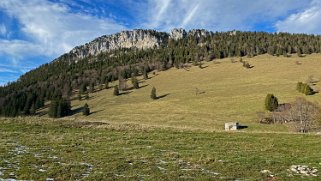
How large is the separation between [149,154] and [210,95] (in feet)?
371

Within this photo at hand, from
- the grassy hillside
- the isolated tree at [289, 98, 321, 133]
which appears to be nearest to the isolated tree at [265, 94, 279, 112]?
the grassy hillside

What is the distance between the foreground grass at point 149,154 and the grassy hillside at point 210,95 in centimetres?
4830

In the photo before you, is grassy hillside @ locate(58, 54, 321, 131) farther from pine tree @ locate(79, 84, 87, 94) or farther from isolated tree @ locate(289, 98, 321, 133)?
pine tree @ locate(79, 84, 87, 94)

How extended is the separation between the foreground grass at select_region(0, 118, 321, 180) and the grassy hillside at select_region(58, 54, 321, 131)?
4830cm

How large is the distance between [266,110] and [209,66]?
3840 inches

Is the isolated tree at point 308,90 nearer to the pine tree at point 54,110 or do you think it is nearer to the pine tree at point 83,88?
the pine tree at point 54,110

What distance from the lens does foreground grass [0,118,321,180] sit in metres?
15.5

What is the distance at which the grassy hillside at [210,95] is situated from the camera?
102481mm

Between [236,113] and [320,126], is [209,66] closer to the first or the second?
[236,113]

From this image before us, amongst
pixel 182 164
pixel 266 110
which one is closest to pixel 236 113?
pixel 266 110

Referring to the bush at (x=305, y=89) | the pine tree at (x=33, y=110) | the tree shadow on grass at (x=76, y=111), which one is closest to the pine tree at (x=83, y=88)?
the pine tree at (x=33, y=110)

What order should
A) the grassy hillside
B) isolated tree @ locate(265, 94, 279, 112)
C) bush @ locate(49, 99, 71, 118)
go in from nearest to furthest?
A: isolated tree @ locate(265, 94, 279, 112) < the grassy hillside < bush @ locate(49, 99, 71, 118)

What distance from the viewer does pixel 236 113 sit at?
10300 centimetres

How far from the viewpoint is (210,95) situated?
433ft
